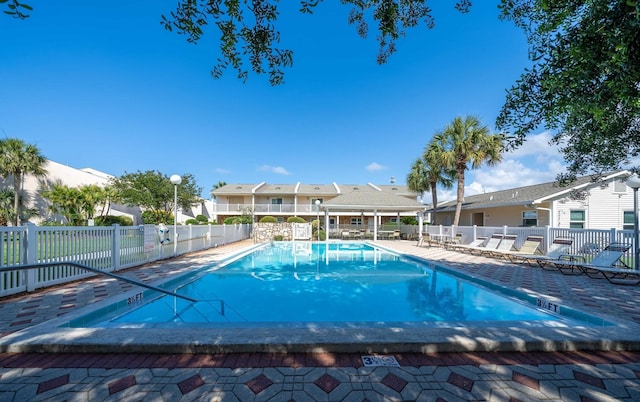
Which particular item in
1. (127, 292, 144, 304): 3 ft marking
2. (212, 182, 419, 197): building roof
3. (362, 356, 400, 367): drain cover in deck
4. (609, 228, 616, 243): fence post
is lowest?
(127, 292, 144, 304): 3 ft marking

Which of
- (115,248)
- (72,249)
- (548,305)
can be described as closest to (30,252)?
(72,249)

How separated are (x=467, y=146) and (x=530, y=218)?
6472 millimetres

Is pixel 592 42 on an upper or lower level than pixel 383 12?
lower

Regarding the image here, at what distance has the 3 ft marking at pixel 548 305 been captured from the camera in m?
5.29

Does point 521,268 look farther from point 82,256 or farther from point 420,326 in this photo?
point 82,256

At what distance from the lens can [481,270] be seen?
9383 mm

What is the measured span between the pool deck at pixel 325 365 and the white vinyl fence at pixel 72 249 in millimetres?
2047

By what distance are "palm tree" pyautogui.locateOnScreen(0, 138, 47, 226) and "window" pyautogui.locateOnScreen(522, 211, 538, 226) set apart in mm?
38081

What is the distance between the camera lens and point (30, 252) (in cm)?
594

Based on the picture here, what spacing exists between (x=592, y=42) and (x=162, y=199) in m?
32.4

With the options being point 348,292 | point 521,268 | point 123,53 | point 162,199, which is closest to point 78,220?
point 162,199

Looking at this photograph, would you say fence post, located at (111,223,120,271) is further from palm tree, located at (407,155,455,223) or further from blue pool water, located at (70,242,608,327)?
palm tree, located at (407,155,455,223)

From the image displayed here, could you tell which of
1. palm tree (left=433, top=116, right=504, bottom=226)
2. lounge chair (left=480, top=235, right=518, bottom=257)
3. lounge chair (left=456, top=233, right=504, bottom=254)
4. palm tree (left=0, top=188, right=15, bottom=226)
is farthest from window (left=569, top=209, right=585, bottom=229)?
palm tree (left=0, top=188, right=15, bottom=226)

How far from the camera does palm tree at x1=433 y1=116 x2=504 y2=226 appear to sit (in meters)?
18.8
